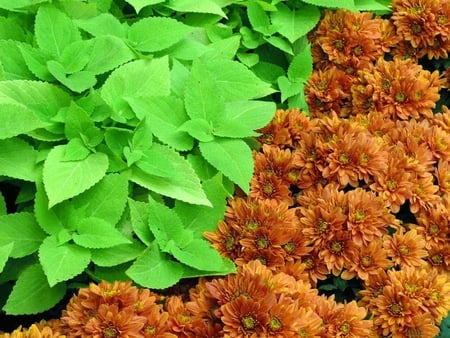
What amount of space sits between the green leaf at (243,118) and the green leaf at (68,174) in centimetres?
31

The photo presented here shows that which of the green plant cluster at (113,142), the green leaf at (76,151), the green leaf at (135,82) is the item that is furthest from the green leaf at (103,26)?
the green leaf at (76,151)

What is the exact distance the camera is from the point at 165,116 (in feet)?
6.40

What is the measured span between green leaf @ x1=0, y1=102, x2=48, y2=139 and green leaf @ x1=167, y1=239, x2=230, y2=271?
0.40m

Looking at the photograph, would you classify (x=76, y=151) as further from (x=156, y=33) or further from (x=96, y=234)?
(x=156, y=33)

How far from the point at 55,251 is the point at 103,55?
0.57 meters

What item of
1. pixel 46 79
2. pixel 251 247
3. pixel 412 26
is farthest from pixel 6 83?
pixel 412 26

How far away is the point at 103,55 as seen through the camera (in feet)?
6.68

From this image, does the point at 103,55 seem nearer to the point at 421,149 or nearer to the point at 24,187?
the point at 24,187

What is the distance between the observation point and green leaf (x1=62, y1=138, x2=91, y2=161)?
1.80 metres

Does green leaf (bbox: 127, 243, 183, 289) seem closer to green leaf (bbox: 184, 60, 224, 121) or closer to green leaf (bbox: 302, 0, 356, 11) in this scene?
green leaf (bbox: 184, 60, 224, 121)

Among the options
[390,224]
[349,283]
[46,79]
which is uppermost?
[46,79]

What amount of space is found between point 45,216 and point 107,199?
14 centimetres

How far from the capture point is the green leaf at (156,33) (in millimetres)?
2109

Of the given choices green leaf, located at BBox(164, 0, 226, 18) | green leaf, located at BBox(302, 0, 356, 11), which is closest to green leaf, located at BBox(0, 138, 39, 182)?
green leaf, located at BBox(164, 0, 226, 18)
